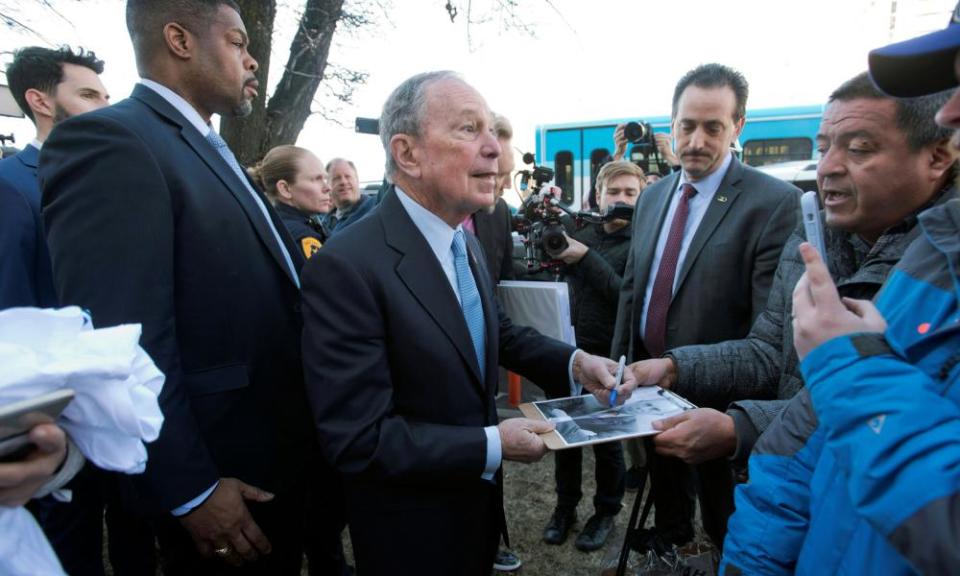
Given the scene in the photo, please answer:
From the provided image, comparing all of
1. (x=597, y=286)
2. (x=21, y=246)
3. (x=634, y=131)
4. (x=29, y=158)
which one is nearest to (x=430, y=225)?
(x=21, y=246)

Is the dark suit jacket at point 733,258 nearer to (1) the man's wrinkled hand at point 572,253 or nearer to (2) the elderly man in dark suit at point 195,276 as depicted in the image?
(1) the man's wrinkled hand at point 572,253

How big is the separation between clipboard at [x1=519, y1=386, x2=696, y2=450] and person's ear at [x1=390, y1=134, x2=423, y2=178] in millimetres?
887

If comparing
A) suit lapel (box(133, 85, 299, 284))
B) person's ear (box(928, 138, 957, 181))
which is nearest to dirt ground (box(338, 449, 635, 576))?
suit lapel (box(133, 85, 299, 284))

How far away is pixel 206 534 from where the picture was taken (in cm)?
145

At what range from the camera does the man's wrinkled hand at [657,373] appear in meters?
2.04

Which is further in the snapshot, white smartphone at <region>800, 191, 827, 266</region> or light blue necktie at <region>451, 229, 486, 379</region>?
light blue necktie at <region>451, 229, 486, 379</region>

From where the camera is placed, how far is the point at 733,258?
7.59ft

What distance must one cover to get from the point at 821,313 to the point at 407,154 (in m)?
1.25

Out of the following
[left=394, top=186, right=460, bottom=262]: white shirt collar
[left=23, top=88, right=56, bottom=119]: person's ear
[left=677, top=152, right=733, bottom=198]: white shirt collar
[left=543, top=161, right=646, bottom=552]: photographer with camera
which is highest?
[left=23, top=88, right=56, bottom=119]: person's ear

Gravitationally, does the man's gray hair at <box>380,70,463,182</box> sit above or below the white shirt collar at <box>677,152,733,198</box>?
above

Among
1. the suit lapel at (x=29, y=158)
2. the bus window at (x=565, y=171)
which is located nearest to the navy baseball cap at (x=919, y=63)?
the suit lapel at (x=29, y=158)

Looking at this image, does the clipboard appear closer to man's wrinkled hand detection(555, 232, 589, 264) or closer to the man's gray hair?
the man's gray hair

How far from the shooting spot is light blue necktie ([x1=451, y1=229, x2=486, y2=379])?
5.65 ft

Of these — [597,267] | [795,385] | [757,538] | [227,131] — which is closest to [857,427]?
[757,538]
